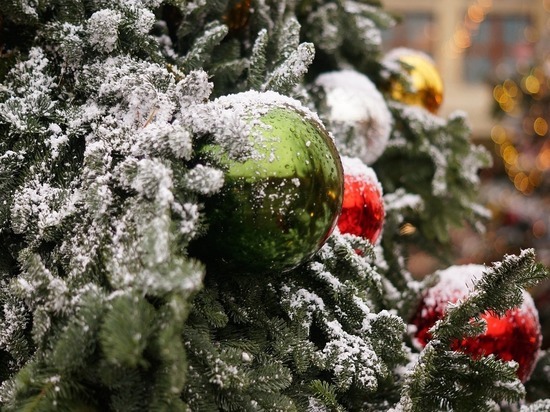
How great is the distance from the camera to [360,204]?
672mm

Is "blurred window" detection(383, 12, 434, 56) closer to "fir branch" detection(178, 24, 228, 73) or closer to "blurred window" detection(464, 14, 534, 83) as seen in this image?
"blurred window" detection(464, 14, 534, 83)

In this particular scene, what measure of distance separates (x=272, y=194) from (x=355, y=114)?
0.37m

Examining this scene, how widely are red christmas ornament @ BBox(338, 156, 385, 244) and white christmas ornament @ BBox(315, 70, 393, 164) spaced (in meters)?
0.11

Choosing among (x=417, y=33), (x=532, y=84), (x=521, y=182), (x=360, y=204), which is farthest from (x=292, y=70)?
(x=417, y=33)

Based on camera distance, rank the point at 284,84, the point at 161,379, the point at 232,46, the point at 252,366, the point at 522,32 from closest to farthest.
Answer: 1. the point at 161,379
2. the point at 252,366
3. the point at 284,84
4. the point at 232,46
5. the point at 522,32

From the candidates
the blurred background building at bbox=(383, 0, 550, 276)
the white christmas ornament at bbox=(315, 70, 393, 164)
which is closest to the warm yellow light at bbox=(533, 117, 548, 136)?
the blurred background building at bbox=(383, 0, 550, 276)

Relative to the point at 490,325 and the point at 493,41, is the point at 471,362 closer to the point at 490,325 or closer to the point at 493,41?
the point at 490,325

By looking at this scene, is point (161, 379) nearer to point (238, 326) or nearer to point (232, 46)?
point (238, 326)

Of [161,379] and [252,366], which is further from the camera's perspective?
[252,366]

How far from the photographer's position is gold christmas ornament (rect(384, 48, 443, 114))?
1.04 meters

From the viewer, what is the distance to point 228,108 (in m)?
0.54

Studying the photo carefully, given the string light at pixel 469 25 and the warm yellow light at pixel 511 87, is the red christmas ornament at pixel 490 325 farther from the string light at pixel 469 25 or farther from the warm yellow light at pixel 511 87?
the string light at pixel 469 25

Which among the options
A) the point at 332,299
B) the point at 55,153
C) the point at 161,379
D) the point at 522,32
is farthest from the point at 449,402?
the point at 522,32

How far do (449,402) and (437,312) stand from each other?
168 mm
